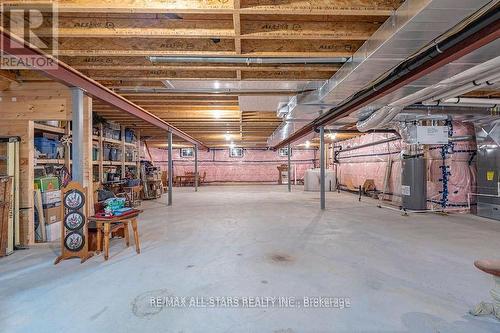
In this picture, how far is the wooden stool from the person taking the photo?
65.7 inches

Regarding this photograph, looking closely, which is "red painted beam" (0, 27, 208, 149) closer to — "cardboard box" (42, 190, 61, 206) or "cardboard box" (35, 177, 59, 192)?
"cardboard box" (35, 177, 59, 192)

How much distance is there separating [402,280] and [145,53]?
141 inches

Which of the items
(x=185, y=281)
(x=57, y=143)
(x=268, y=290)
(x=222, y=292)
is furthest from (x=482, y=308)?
(x=57, y=143)

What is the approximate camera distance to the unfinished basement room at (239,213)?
6.24ft

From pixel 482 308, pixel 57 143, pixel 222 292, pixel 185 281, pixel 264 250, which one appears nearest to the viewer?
pixel 482 308

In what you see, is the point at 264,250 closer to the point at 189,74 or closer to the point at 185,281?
the point at 185,281

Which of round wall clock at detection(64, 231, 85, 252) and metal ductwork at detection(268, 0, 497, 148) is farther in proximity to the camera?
round wall clock at detection(64, 231, 85, 252)

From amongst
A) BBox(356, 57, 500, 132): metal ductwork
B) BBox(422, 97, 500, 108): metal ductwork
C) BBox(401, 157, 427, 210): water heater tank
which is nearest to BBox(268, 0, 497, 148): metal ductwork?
BBox(356, 57, 500, 132): metal ductwork

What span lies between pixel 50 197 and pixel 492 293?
17.3 ft

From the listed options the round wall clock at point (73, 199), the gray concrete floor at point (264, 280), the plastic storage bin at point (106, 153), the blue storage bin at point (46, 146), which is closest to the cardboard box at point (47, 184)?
the blue storage bin at point (46, 146)

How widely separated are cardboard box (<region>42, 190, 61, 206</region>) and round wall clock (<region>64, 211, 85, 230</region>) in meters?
1.19

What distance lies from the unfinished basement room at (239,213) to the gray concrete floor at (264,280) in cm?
2

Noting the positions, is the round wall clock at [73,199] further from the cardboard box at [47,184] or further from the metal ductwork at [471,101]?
the metal ductwork at [471,101]

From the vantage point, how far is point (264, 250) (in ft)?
10.6
